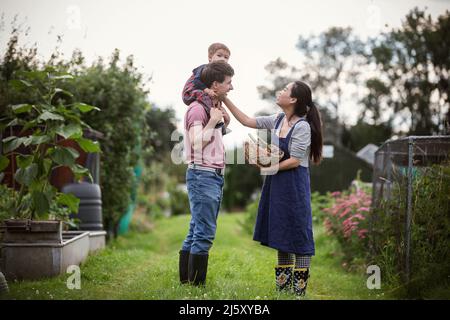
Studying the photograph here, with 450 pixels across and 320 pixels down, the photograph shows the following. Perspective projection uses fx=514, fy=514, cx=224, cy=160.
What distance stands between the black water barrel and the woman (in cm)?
319

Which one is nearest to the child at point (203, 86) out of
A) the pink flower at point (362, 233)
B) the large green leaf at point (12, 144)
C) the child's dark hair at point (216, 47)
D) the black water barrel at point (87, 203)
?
the child's dark hair at point (216, 47)

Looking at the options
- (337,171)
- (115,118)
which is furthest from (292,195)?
(337,171)

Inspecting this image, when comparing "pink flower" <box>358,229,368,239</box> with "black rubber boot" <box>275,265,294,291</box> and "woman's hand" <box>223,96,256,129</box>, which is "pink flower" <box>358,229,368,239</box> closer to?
"black rubber boot" <box>275,265,294,291</box>

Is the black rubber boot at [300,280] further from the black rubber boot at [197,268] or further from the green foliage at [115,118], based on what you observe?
the green foliage at [115,118]

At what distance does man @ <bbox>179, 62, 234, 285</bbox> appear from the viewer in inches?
139

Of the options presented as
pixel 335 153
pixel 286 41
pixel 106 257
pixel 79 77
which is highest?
pixel 286 41

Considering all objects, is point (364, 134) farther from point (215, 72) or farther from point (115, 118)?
point (215, 72)

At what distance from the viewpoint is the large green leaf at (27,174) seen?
4.33 meters

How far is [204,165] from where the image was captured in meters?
3.55

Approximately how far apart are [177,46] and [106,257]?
2597 millimetres

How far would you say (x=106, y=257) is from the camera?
5.62 meters
